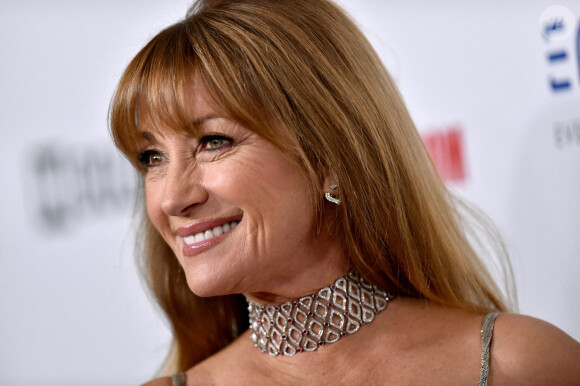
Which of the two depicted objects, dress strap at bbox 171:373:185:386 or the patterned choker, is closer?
the patterned choker

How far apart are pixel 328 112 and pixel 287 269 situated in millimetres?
359

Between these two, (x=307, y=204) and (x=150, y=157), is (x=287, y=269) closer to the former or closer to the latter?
(x=307, y=204)

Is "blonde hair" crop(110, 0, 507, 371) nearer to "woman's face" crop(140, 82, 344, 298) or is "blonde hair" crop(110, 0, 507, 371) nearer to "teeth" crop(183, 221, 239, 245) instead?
"woman's face" crop(140, 82, 344, 298)

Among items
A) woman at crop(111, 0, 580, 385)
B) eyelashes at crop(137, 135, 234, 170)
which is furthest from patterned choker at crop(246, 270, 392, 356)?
eyelashes at crop(137, 135, 234, 170)

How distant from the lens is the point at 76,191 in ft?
7.90

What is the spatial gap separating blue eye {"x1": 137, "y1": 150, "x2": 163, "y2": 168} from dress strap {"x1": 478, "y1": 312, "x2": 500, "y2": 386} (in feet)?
2.74

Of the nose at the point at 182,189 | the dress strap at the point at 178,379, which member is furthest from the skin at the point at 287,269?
the dress strap at the point at 178,379

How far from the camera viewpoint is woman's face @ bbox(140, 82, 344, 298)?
4.85 ft

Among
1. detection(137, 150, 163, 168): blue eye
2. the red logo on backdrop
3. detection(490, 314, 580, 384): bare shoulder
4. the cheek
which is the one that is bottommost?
detection(490, 314, 580, 384): bare shoulder

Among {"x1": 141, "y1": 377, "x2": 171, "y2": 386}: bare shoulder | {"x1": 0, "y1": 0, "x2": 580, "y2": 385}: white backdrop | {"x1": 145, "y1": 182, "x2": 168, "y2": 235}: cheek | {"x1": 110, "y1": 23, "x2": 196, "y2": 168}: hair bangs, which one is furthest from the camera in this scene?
{"x1": 0, "y1": 0, "x2": 580, "y2": 385}: white backdrop

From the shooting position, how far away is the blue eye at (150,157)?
162cm

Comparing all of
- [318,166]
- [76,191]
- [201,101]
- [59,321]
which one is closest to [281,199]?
[318,166]

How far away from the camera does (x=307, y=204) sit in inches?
60.3

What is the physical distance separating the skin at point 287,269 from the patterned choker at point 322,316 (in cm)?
2
